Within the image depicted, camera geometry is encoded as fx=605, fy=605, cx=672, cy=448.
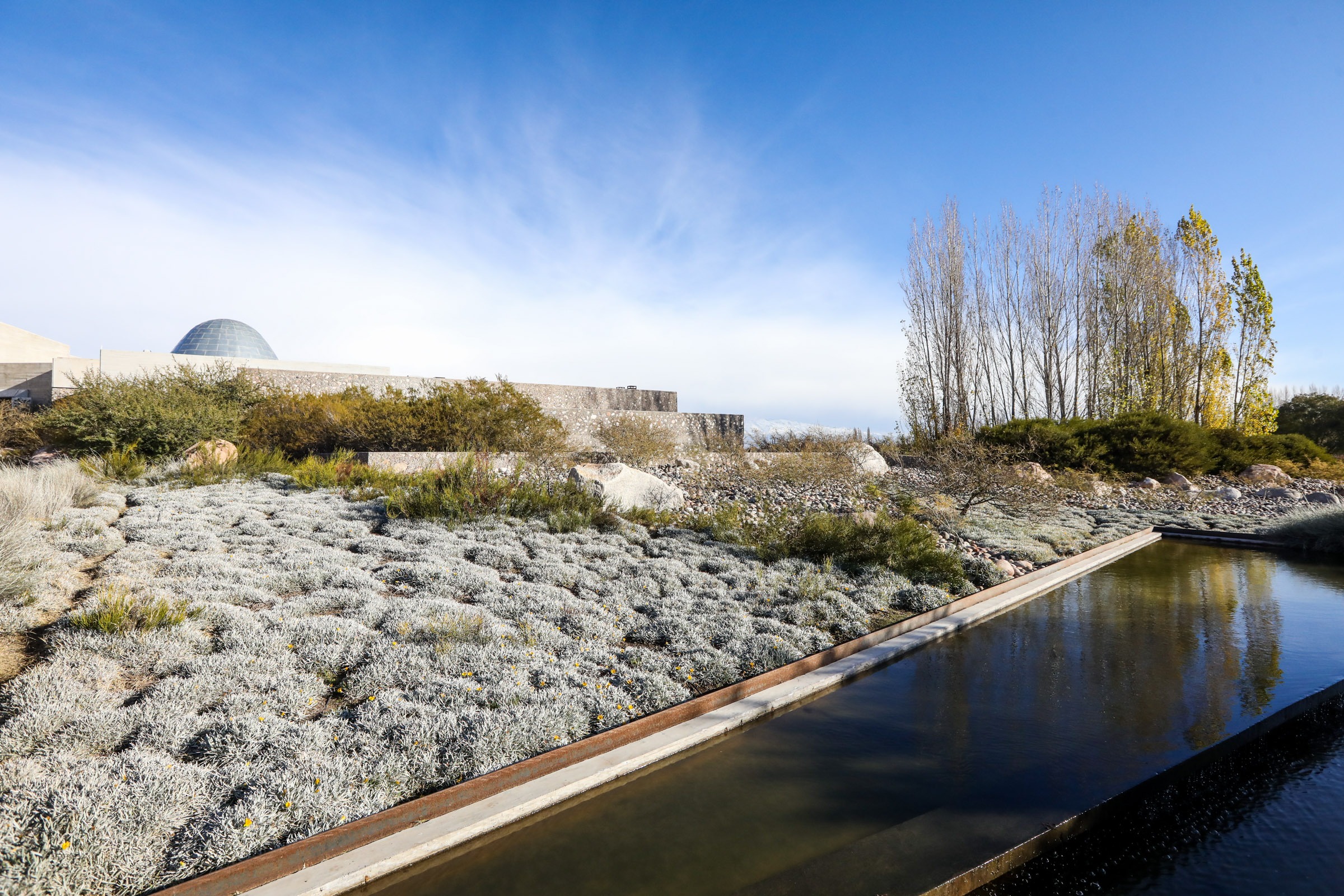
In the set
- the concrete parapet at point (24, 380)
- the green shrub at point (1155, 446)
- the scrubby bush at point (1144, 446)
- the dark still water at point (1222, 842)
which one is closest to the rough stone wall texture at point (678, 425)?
the scrubby bush at point (1144, 446)

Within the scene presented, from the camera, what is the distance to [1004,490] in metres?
8.49

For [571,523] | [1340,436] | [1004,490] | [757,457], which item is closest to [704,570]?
[571,523]

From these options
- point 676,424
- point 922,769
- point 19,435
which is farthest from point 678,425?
point 922,769

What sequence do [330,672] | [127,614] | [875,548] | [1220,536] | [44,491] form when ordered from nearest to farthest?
[330,672] < [127,614] < [44,491] < [875,548] < [1220,536]

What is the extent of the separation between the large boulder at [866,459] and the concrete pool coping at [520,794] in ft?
26.6

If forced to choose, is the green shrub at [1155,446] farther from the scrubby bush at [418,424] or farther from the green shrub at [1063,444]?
the scrubby bush at [418,424]

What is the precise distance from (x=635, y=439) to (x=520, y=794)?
11.6m

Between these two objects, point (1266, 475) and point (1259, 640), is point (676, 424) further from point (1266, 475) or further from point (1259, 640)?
point (1259, 640)

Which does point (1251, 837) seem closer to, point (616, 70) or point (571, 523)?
point (571, 523)

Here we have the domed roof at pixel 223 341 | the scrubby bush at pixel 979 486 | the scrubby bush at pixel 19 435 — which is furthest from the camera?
the domed roof at pixel 223 341

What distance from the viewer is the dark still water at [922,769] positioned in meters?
2.13

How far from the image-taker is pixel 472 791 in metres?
2.44

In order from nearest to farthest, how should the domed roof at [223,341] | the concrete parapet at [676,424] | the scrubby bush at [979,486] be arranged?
the scrubby bush at [979,486] → the concrete parapet at [676,424] → the domed roof at [223,341]

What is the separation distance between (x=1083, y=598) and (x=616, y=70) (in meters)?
7.81
